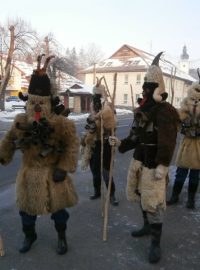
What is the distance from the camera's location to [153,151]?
379 centimetres

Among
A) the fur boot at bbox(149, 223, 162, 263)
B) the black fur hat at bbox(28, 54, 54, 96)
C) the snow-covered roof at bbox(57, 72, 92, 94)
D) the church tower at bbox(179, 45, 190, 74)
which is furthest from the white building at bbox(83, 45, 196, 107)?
the fur boot at bbox(149, 223, 162, 263)

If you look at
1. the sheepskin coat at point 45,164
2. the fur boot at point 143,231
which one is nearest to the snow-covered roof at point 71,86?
the fur boot at point 143,231

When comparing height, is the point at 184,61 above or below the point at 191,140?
above

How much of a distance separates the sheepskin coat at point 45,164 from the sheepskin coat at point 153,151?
723 millimetres

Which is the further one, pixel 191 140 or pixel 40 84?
pixel 191 140

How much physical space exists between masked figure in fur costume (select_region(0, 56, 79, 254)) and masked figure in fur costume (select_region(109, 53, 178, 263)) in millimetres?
738

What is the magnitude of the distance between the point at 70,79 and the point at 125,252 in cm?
3795

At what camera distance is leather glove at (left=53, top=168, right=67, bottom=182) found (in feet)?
12.0

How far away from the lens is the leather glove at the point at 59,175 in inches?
144

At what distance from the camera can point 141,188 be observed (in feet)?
12.7

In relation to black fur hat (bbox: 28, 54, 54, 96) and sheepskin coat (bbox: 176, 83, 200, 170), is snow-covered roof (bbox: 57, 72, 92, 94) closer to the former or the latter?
sheepskin coat (bbox: 176, 83, 200, 170)

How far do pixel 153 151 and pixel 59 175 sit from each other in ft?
3.31

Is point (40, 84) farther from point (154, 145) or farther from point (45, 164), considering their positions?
point (154, 145)

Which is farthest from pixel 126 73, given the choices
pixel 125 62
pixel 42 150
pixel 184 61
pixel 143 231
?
pixel 42 150
